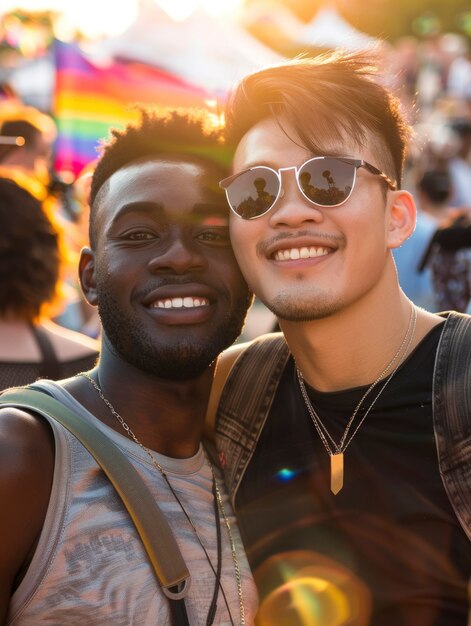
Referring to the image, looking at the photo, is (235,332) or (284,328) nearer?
(235,332)

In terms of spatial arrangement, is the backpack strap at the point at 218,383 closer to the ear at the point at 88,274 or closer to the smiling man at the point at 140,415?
the smiling man at the point at 140,415

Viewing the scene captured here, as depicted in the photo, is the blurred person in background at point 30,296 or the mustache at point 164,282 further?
the blurred person in background at point 30,296

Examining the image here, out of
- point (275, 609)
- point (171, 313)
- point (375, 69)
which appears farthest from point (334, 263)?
point (275, 609)

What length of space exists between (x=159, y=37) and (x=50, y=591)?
37.3 feet

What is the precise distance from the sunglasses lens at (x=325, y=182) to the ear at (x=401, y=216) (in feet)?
1.00

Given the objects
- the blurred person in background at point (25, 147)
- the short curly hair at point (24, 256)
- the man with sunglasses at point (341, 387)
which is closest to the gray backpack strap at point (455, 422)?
the man with sunglasses at point (341, 387)

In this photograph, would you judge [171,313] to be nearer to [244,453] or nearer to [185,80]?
[244,453]

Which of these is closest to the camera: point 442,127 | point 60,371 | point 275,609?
point 275,609

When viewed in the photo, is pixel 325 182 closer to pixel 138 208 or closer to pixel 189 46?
pixel 138 208

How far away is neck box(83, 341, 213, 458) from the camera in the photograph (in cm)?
272

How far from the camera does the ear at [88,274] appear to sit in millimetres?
2993

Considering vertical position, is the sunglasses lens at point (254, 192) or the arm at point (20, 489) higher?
the sunglasses lens at point (254, 192)

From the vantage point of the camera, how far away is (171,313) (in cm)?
271

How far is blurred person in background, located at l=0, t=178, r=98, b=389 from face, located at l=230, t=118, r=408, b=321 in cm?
142
